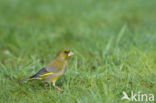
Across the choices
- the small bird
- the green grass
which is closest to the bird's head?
the small bird

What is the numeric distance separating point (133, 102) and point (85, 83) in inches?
39.9

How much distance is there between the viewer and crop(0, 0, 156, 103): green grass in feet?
14.8

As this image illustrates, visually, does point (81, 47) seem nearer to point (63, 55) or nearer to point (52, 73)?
point (63, 55)

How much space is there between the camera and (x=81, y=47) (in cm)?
650

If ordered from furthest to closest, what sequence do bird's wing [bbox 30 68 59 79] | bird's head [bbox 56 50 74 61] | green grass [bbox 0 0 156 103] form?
bird's head [bbox 56 50 74 61], bird's wing [bbox 30 68 59 79], green grass [bbox 0 0 156 103]

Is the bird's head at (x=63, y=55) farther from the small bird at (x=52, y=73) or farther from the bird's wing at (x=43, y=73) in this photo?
the bird's wing at (x=43, y=73)

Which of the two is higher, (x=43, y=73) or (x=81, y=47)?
(x=81, y=47)

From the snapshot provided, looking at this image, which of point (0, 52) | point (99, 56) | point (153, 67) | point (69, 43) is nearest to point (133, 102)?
point (153, 67)

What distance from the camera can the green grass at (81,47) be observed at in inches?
178

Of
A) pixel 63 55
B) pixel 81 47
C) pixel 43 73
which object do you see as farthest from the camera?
pixel 81 47

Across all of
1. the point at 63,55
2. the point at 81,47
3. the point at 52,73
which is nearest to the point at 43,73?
the point at 52,73

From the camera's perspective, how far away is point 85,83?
477 cm

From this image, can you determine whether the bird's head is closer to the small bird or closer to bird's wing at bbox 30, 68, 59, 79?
the small bird

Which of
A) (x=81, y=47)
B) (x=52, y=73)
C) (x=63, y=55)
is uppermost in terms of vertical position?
(x=81, y=47)
